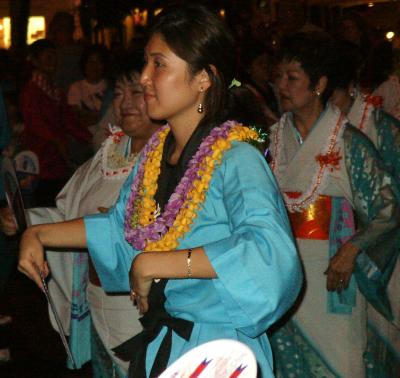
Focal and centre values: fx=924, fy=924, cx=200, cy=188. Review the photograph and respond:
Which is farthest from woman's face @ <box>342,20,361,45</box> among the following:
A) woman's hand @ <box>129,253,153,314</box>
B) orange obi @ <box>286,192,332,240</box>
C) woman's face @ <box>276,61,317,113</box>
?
woman's hand @ <box>129,253,153,314</box>

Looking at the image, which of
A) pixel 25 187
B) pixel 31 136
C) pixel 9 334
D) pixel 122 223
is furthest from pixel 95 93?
pixel 122 223

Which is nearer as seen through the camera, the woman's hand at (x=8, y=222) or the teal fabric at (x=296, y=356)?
the woman's hand at (x=8, y=222)

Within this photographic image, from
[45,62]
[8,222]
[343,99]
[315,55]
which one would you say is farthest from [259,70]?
[8,222]

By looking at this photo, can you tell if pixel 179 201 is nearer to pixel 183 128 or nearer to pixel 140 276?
pixel 183 128

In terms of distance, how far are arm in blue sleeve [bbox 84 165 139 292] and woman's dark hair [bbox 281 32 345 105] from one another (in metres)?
1.75

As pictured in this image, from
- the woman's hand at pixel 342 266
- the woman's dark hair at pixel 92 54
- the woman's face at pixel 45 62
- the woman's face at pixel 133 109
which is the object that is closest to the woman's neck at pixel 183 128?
the woman's face at pixel 133 109

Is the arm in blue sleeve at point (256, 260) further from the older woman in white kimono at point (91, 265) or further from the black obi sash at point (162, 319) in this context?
the older woman in white kimono at point (91, 265)

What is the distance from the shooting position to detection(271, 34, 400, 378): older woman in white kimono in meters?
4.04

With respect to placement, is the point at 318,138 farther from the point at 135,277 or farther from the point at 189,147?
the point at 135,277

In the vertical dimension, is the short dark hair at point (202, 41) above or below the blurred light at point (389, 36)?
above

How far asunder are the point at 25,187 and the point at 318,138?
183cm

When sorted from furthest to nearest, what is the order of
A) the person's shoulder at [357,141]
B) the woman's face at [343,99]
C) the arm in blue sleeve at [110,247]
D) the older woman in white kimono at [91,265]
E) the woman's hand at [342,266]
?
the woman's face at [343,99], the person's shoulder at [357,141], the woman's hand at [342,266], the older woman in white kimono at [91,265], the arm in blue sleeve at [110,247]

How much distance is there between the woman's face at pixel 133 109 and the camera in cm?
374

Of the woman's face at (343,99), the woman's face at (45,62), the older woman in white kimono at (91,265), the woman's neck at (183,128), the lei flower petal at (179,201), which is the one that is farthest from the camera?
the woman's face at (45,62)
